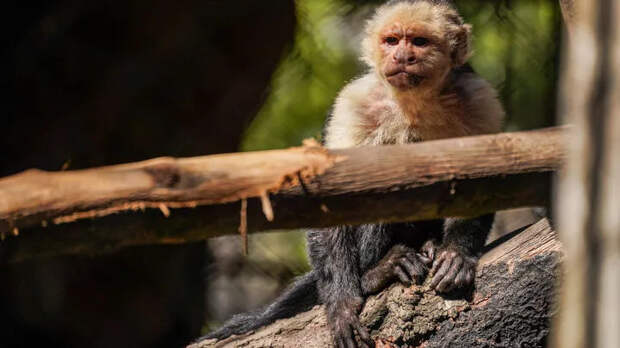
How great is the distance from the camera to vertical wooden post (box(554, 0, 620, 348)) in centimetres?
96

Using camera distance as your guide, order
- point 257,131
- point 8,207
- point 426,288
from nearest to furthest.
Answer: point 8,207, point 426,288, point 257,131

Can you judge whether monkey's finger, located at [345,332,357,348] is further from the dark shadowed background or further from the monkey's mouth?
the dark shadowed background

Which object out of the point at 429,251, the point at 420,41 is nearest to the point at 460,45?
the point at 420,41

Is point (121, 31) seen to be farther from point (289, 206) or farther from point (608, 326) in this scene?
point (608, 326)

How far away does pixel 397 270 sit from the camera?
2988mm

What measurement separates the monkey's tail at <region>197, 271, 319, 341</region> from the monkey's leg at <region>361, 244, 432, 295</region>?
285 mm

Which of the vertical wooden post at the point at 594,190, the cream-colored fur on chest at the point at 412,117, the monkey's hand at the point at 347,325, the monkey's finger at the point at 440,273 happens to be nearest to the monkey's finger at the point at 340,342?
the monkey's hand at the point at 347,325

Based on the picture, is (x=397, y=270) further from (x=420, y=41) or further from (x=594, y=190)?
(x=594, y=190)

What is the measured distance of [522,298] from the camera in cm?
265

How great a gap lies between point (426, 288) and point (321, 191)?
117 cm

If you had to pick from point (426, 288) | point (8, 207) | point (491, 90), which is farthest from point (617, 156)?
point (491, 90)

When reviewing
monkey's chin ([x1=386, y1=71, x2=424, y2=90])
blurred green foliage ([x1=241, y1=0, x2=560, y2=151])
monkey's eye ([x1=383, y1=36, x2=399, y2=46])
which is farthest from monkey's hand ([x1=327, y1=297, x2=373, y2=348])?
blurred green foliage ([x1=241, y1=0, x2=560, y2=151])

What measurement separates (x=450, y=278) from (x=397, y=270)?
0.26 meters

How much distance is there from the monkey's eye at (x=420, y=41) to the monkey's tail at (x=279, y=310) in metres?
1.16
